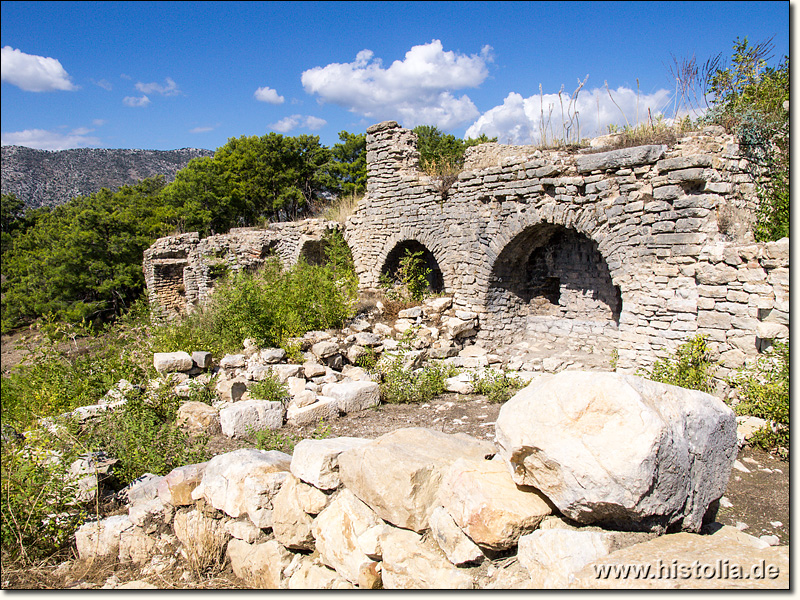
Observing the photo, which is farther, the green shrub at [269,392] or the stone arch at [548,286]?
the stone arch at [548,286]

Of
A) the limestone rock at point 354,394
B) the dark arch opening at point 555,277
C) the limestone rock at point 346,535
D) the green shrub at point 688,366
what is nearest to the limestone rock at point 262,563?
the limestone rock at point 346,535

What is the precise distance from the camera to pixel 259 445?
180 inches

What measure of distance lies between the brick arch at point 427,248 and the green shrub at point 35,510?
283 inches

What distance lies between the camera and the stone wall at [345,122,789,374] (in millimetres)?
6242

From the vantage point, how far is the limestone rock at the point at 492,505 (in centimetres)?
226

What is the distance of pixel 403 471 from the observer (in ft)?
8.82

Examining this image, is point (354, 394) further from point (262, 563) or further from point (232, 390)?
point (262, 563)

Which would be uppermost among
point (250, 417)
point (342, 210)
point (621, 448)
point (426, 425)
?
point (342, 210)

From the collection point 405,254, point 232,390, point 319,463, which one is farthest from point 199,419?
point 405,254

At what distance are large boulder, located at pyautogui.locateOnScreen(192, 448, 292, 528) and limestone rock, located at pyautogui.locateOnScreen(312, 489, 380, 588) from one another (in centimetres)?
48

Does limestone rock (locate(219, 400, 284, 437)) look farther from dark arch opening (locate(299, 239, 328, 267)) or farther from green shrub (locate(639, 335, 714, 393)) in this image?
dark arch opening (locate(299, 239, 328, 267))

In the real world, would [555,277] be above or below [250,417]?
above

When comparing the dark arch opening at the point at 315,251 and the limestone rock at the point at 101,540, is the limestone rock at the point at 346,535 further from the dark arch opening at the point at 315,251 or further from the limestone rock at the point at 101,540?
the dark arch opening at the point at 315,251

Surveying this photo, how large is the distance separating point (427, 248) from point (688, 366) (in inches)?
219
